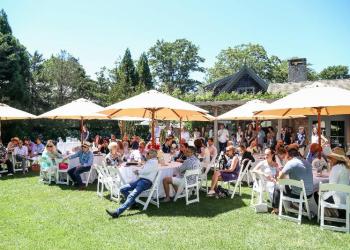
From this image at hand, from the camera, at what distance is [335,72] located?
213 ft

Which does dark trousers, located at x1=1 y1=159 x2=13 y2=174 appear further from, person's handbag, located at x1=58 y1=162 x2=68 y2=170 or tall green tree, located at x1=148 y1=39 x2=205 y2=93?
tall green tree, located at x1=148 y1=39 x2=205 y2=93

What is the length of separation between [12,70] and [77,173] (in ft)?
48.5

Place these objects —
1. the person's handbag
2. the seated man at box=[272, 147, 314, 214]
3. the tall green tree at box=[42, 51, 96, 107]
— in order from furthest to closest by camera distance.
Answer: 1. the tall green tree at box=[42, 51, 96, 107]
2. the person's handbag
3. the seated man at box=[272, 147, 314, 214]

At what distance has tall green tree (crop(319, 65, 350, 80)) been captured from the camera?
6456 centimetres

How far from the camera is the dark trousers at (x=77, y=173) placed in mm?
10164

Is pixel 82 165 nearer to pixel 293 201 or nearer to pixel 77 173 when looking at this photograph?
pixel 77 173

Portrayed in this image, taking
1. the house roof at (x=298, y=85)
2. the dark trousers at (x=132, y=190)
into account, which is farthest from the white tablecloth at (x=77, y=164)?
the house roof at (x=298, y=85)

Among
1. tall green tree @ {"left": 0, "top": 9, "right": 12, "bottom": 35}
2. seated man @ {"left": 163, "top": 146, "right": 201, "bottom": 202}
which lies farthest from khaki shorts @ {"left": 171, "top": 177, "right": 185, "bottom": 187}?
tall green tree @ {"left": 0, "top": 9, "right": 12, "bottom": 35}

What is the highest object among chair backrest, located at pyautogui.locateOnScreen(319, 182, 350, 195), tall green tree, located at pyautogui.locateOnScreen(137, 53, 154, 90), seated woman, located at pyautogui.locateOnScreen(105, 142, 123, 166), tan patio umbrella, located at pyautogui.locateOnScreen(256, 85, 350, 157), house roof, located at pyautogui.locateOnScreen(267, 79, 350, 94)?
tall green tree, located at pyautogui.locateOnScreen(137, 53, 154, 90)

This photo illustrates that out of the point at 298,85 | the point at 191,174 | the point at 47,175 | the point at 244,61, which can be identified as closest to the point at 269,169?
the point at 191,174

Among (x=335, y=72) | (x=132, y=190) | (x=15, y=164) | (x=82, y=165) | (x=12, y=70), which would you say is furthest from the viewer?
(x=335, y=72)

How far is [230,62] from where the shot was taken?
58875 millimetres

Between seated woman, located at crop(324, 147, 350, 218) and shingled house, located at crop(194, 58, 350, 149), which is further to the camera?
shingled house, located at crop(194, 58, 350, 149)

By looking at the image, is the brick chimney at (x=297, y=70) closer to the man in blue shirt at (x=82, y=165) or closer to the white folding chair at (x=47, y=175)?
the man in blue shirt at (x=82, y=165)
